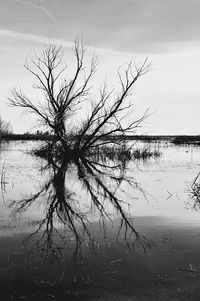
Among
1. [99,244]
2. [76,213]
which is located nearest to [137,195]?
[76,213]

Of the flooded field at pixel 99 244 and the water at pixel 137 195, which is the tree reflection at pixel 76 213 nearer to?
the flooded field at pixel 99 244

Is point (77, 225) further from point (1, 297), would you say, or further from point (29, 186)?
point (29, 186)

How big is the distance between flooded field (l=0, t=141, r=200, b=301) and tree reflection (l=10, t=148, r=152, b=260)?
0.06ft

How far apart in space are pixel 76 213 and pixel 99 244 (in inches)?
115

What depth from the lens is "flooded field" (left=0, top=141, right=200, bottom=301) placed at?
200 inches

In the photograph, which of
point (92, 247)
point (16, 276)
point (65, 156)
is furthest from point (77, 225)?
point (65, 156)

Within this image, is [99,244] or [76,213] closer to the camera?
[99,244]

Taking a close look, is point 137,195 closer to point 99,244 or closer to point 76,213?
point 76,213

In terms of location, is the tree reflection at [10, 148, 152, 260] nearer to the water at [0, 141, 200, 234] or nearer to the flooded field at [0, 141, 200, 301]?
the flooded field at [0, 141, 200, 301]

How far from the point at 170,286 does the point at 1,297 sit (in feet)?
7.12

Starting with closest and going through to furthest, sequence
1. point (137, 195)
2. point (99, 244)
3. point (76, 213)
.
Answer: point (99, 244), point (76, 213), point (137, 195)

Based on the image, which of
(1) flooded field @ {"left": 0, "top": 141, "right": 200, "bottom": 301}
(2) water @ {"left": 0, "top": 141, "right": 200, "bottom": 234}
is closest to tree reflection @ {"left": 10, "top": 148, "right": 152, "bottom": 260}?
(1) flooded field @ {"left": 0, "top": 141, "right": 200, "bottom": 301}

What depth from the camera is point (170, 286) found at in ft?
16.9

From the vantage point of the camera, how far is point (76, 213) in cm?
1005
